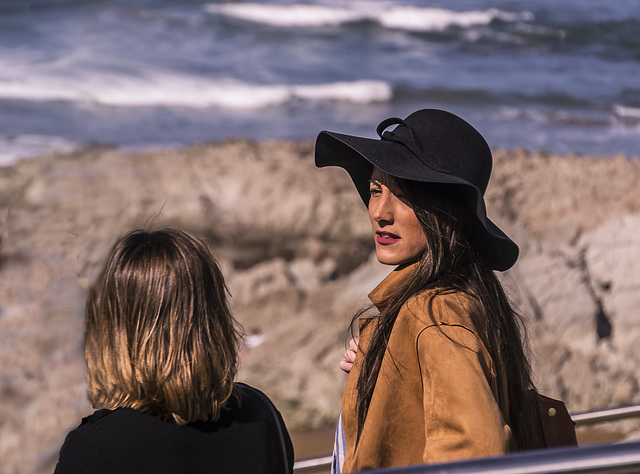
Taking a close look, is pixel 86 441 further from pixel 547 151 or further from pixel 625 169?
pixel 547 151

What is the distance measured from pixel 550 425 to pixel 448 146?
25.7 inches

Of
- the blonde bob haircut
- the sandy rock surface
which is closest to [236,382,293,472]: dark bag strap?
the blonde bob haircut

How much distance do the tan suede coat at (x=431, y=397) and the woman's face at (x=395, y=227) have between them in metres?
0.16

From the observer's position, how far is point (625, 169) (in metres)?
10.5

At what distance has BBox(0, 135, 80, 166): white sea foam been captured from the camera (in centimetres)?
1081

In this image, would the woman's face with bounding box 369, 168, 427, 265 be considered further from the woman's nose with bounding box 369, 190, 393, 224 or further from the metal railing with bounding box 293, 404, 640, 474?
the metal railing with bounding box 293, 404, 640, 474

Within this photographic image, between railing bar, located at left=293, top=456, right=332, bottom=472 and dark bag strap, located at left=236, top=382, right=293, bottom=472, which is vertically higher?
dark bag strap, located at left=236, top=382, right=293, bottom=472

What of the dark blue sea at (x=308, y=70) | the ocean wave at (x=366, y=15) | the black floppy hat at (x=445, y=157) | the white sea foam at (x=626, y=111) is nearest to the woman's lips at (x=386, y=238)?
the black floppy hat at (x=445, y=157)

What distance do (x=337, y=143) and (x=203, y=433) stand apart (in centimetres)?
80

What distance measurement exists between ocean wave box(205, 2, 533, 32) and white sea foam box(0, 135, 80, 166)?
7095 mm

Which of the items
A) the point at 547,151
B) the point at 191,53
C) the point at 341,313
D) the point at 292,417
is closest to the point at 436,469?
the point at 292,417

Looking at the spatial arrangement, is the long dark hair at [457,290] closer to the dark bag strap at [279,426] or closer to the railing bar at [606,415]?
the dark bag strap at [279,426]

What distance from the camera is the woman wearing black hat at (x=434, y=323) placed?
154 centimetres

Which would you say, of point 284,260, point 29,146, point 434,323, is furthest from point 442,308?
point 29,146
